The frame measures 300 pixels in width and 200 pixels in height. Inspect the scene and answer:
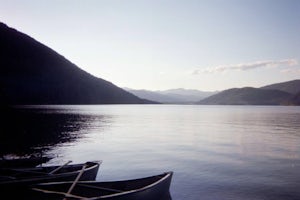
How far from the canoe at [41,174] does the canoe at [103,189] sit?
58.6 inches

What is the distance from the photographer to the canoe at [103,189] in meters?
13.8

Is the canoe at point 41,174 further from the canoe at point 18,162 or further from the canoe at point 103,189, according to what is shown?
the canoe at point 18,162

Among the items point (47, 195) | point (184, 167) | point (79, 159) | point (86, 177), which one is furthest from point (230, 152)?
point (47, 195)

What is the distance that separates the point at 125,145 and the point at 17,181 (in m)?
29.2

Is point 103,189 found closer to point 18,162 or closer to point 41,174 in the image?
point 41,174

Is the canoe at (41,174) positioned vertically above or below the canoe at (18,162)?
above

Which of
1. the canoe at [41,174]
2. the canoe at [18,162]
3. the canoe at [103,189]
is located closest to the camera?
the canoe at [103,189]

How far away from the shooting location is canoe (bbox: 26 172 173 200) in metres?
13.8

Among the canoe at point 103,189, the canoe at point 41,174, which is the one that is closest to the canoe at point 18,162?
the canoe at point 41,174

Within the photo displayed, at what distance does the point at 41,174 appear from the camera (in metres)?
17.9

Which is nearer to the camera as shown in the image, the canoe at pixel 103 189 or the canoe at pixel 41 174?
the canoe at pixel 103 189

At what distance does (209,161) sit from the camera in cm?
3072

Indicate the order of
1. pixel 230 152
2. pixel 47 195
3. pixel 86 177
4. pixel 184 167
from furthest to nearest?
1. pixel 230 152
2. pixel 184 167
3. pixel 86 177
4. pixel 47 195

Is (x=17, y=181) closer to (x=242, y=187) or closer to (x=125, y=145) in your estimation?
(x=242, y=187)
